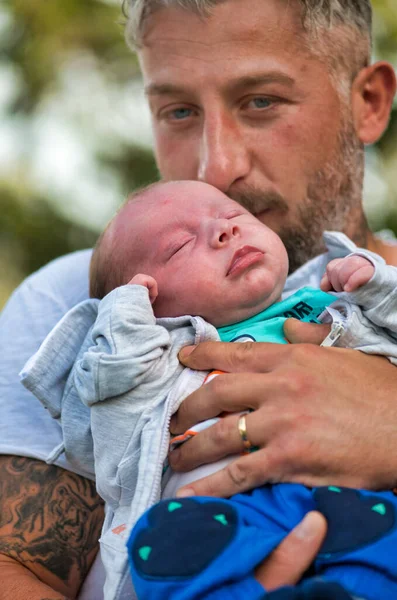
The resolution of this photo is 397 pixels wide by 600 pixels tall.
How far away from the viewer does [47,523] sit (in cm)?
221

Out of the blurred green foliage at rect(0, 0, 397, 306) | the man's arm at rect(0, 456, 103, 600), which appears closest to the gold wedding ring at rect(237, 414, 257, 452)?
the man's arm at rect(0, 456, 103, 600)

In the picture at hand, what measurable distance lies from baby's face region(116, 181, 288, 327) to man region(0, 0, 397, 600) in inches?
6.1

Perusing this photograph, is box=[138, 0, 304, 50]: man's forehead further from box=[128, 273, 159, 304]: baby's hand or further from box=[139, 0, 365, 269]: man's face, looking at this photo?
box=[128, 273, 159, 304]: baby's hand

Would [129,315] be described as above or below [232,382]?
above

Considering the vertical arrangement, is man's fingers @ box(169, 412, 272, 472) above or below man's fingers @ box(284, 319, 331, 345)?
below

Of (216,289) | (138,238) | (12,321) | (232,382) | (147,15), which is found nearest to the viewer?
(232,382)

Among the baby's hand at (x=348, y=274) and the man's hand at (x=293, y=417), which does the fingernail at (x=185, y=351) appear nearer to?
the man's hand at (x=293, y=417)

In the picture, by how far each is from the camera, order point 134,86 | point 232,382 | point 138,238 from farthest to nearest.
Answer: point 134,86 < point 138,238 < point 232,382

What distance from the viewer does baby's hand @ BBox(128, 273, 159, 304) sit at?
6.46ft

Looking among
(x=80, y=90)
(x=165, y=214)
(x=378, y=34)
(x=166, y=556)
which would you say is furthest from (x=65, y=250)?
(x=166, y=556)

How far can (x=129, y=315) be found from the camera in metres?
1.86

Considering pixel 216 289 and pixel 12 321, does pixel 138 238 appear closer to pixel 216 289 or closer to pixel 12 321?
pixel 216 289

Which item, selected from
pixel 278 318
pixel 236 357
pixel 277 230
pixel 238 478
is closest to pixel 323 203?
pixel 277 230

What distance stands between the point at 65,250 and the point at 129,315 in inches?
303
